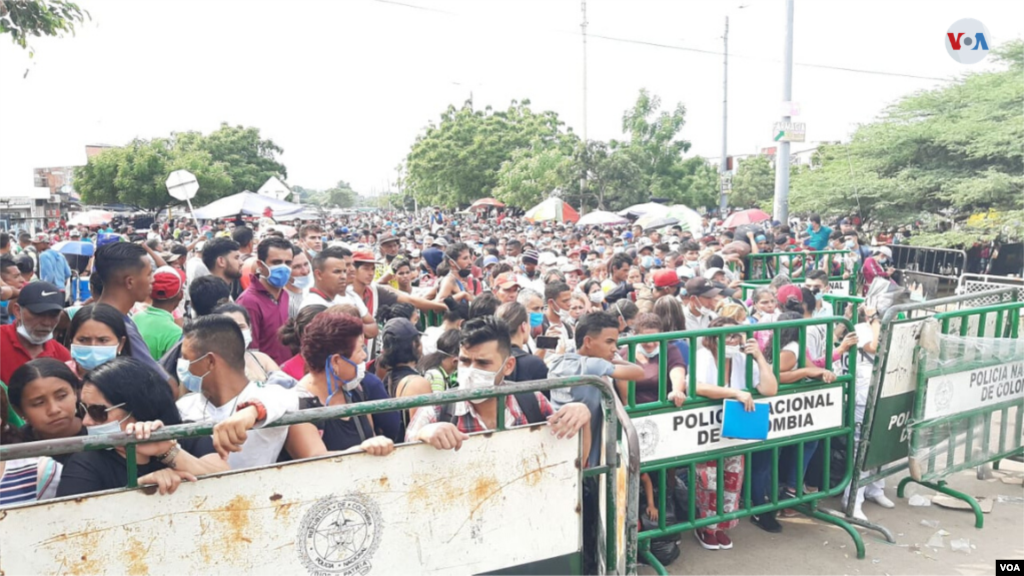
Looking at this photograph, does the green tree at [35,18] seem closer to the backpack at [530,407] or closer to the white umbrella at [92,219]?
the backpack at [530,407]

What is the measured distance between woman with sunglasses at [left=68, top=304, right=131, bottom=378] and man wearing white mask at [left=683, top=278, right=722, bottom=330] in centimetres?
431

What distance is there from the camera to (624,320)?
17.5 ft

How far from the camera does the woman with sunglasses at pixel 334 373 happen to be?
2.70 m

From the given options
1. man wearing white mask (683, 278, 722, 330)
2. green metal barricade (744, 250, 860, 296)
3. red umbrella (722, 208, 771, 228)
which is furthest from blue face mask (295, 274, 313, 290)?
red umbrella (722, 208, 771, 228)

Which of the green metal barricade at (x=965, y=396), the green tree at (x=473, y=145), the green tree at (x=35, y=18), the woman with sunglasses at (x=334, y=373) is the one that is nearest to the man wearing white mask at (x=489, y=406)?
the woman with sunglasses at (x=334, y=373)

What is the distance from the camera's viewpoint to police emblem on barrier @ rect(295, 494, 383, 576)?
235 cm

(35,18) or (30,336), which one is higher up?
(35,18)

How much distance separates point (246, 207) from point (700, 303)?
610 inches

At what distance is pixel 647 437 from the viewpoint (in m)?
3.77

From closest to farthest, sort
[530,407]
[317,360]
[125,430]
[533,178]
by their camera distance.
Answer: [125,430]
[317,360]
[530,407]
[533,178]

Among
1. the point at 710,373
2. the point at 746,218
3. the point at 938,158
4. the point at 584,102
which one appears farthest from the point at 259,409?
the point at 584,102

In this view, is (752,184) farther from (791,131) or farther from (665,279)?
(665,279)

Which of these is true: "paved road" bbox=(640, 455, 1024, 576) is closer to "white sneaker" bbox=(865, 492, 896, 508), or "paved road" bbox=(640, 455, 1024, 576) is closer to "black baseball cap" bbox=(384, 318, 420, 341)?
"white sneaker" bbox=(865, 492, 896, 508)

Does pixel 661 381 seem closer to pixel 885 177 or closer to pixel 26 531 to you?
pixel 26 531
